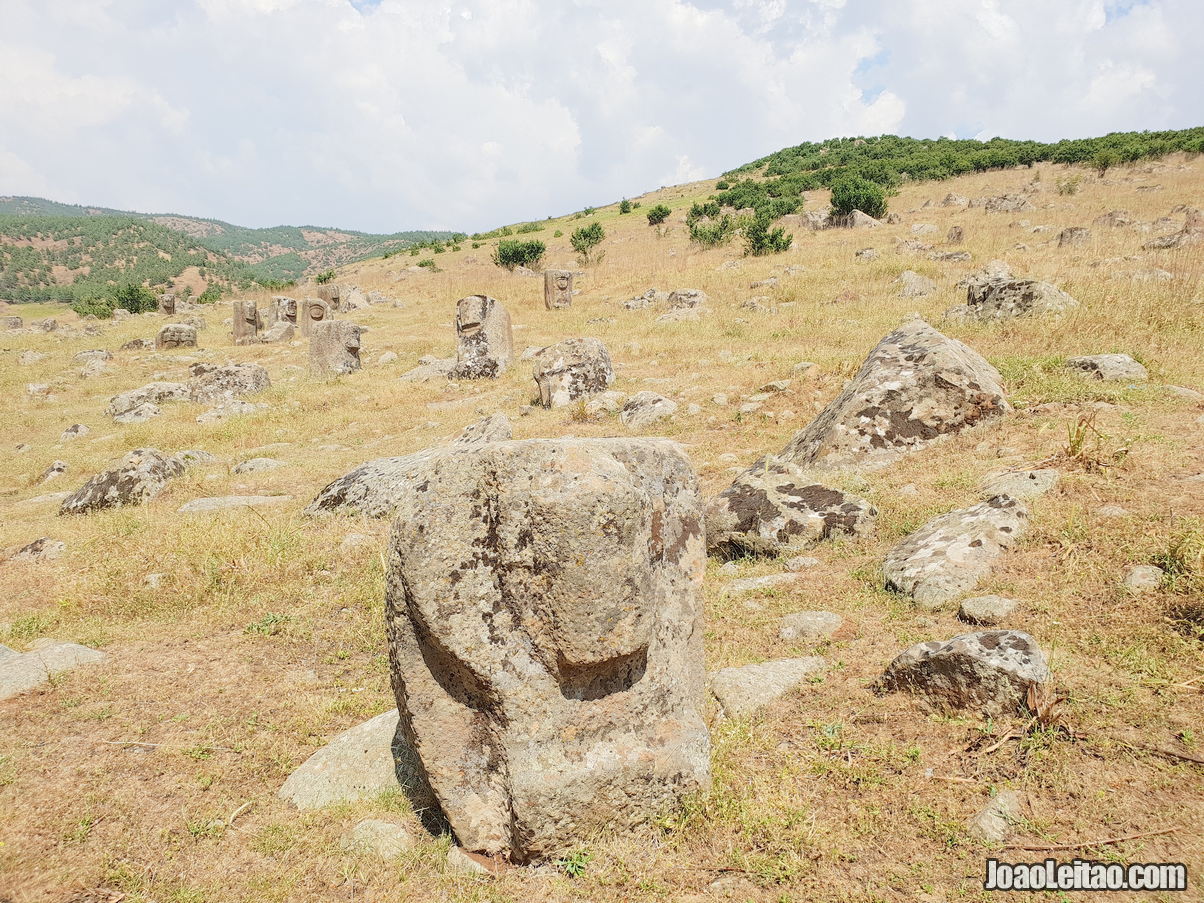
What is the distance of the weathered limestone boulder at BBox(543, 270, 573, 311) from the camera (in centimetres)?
2298

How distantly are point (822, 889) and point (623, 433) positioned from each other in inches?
299

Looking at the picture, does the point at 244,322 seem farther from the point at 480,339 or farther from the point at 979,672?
the point at 979,672

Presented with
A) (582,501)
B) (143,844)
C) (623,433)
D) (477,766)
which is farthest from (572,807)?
(623,433)

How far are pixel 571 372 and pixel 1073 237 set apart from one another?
49.2 feet

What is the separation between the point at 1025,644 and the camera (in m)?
3.25

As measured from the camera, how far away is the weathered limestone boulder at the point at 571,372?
12148 millimetres

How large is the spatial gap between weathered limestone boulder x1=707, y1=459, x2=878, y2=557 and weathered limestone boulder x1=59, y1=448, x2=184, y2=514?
753cm

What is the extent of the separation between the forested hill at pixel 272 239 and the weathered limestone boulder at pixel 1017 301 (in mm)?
112392

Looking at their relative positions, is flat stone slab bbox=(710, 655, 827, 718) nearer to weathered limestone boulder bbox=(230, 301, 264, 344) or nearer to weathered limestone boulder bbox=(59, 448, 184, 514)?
weathered limestone boulder bbox=(59, 448, 184, 514)

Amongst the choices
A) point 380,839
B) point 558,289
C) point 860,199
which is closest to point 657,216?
point 860,199

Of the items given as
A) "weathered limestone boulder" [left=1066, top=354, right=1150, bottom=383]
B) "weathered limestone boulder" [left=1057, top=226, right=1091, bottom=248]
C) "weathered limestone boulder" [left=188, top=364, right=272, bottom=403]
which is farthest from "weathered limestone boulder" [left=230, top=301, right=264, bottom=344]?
"weathered limestone boulder" [left=1057, top=226, right=1091, bottom=248]

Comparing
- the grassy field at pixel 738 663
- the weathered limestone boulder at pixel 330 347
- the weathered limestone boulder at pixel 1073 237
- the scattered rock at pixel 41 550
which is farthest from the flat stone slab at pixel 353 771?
the weathered limestone boulder at pixel 1073 237

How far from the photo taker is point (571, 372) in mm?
12211

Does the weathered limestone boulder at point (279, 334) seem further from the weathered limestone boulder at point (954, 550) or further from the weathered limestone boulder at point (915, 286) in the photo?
the weathered limestone boulder at point (954, 550)
